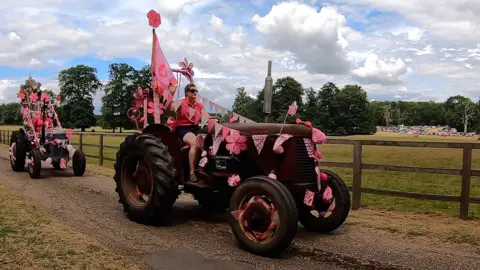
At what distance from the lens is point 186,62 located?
7.54m

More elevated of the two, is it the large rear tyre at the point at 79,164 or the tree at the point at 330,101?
the tree at the point at 330,101

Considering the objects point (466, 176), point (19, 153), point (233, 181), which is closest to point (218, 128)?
point (233, 181)

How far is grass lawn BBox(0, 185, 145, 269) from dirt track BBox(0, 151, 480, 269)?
0.29m

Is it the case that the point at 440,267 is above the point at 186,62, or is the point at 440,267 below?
below

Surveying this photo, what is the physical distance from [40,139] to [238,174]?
8738mm

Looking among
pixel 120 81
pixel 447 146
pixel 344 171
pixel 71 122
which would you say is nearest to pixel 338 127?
pixel 120 81

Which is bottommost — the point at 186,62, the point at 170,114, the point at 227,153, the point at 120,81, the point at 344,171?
the point at 344,171

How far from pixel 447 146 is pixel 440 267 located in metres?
3.25

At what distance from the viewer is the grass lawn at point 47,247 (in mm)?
4359

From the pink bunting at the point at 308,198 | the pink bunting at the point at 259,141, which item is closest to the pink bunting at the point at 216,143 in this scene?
the pink bunting at the point at 259,141

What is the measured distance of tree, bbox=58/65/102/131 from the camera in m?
74.2

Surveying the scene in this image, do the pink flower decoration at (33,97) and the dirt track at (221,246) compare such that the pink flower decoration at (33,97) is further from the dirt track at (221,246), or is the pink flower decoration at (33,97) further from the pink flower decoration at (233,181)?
the pink flower decoration at (233,181)

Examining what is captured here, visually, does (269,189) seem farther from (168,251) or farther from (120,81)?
(120,81)

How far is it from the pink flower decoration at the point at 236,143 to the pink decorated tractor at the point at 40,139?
7.63 meters
